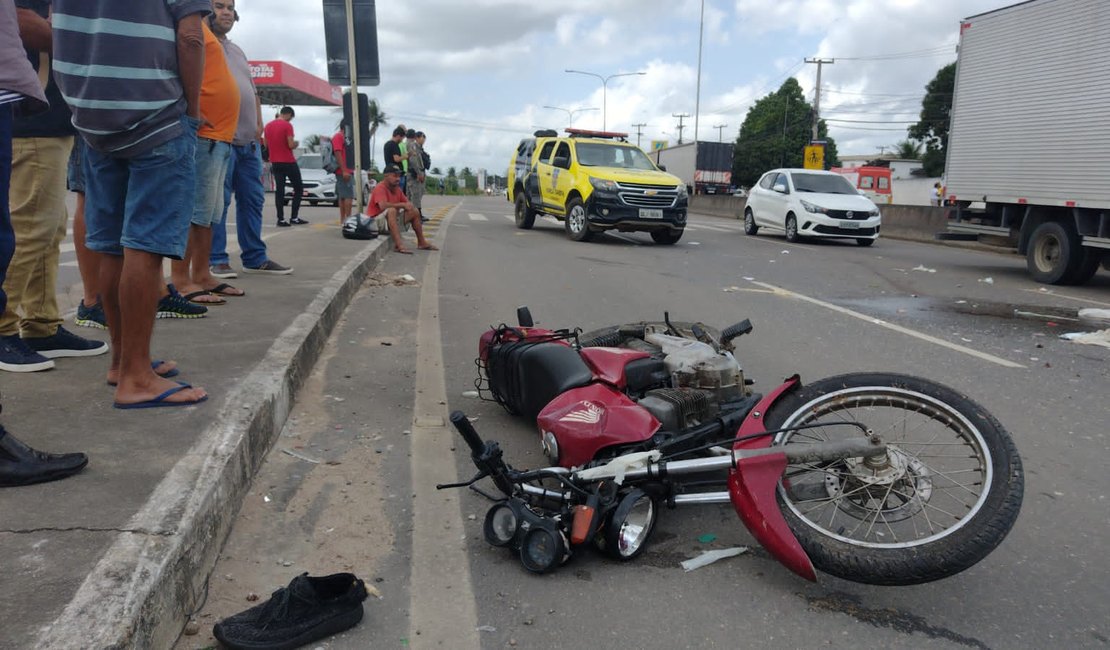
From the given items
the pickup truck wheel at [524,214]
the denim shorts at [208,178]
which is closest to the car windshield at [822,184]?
the pickup truck wheel at [524,214]

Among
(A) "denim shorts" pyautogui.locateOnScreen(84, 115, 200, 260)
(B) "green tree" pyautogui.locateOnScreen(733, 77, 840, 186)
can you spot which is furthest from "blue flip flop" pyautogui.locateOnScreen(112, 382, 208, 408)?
(B) "green tree" pyautogui.locateOnScreen(733, 77, 840, 186)

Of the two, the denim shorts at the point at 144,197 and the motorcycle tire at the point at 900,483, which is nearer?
the motorcycle tire at the point at 900,483

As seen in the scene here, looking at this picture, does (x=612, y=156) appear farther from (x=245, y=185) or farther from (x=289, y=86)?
(x=289, y=86)

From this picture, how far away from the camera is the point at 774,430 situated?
8.84 feet

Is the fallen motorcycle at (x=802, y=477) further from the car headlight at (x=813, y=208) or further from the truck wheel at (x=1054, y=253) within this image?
the car headlight at (x=813, y=208)

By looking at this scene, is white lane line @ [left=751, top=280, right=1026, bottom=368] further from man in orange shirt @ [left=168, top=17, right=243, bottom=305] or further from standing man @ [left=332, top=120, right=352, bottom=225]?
standing man @ [left=332, top=120, right=352, bottom=225]

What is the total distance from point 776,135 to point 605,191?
77763 mm

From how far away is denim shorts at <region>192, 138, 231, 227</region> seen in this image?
5.59 meters

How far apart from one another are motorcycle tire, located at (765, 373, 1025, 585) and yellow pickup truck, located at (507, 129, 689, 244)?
11.5 meters

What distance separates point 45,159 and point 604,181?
10924 millimetres

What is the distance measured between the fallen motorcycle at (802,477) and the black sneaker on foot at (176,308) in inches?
125

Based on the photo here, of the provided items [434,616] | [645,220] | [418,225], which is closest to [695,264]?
[645,220]

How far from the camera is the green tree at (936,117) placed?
2803 inches

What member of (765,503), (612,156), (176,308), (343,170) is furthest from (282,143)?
(765,503)
